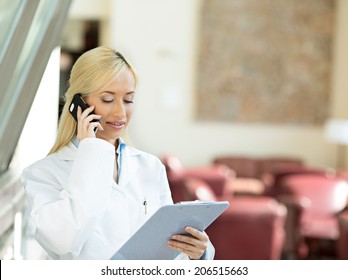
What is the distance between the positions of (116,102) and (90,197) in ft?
0.70

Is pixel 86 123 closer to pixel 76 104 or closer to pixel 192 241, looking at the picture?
pixel 76 104

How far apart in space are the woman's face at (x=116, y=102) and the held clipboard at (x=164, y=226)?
0.72 feet

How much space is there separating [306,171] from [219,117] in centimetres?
200

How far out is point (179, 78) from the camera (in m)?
12.3

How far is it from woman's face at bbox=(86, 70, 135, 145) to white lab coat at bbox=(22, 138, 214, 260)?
0.17ft

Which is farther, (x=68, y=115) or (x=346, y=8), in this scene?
(x=346, y=8)

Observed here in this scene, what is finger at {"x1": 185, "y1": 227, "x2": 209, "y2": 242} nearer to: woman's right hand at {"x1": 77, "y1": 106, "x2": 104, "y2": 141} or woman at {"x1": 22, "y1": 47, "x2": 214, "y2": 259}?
woman at {"x1": 22, "y1": 47, "x2": 214, "y2": 259}

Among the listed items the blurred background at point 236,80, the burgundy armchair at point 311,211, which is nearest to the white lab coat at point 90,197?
the burgundy armchair at point 311,211

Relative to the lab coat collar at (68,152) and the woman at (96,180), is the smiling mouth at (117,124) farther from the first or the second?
the lab coat collar at (68,152)

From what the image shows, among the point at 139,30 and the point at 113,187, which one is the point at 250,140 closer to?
the point at 139,30

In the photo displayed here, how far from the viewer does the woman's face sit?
1689 millimetres

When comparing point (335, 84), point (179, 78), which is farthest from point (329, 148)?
point (179, 78)

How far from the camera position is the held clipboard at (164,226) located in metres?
1.66

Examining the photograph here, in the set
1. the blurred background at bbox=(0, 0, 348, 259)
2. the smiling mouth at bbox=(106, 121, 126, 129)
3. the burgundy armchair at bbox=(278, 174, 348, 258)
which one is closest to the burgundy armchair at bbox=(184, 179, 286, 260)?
the burgundy armchair at bbox=(278, 174, 348, 258)
